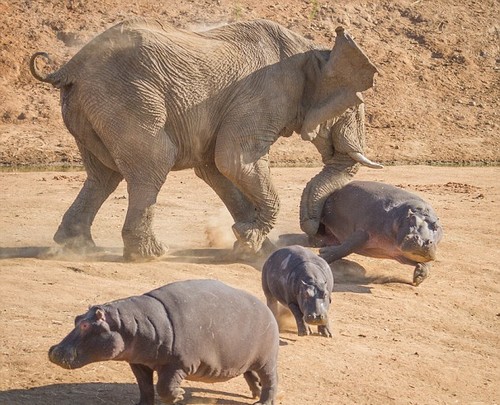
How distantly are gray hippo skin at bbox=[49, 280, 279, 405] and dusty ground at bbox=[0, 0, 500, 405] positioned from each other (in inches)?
17.5

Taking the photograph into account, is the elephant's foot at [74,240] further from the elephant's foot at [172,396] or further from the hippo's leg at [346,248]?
the elephant's foot at [172,396]

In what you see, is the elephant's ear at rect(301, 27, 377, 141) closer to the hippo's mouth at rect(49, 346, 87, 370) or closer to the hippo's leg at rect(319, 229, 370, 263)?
the hippo's leg at rect(319, 229, 370, 263)

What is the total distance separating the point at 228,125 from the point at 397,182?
22.3 feet

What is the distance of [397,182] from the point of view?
1739 centimetres

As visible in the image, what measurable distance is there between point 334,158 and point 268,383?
5459 mm

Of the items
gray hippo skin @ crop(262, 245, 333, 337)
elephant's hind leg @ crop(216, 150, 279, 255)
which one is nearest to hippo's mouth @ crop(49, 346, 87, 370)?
gray hippo skin @ crop(262, 245, 333, 337)

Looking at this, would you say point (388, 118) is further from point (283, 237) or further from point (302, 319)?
point (302, 319)

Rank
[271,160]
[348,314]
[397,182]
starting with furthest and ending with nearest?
[271,160] < [397,182] < [348,314]

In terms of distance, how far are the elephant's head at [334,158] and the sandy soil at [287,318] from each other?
700mm

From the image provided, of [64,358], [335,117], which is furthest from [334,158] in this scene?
[64,358]

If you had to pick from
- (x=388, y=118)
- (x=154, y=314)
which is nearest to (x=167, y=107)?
(x=154, y=314)

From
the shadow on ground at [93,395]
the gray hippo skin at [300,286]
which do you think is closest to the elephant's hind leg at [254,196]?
the gray hippo skin at [300,286]

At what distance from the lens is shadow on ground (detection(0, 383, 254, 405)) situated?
267 inches

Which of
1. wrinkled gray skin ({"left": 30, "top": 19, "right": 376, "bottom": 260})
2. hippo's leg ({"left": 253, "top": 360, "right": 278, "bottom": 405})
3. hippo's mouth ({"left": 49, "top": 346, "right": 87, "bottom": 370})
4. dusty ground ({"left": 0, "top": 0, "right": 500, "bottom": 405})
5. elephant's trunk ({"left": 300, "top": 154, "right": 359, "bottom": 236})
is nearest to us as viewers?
hippo's mouth ({"left": 49, "top": 346, "right": 87, "bottom": 370})
